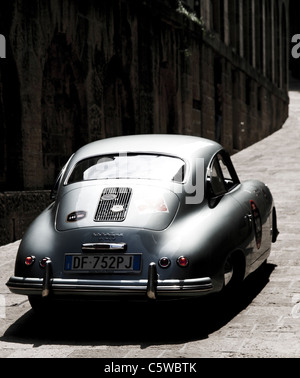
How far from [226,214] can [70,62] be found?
6807mm

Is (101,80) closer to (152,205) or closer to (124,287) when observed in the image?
(152,205)

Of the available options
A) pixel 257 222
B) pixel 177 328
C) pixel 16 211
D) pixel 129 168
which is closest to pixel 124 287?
pixel 177 328

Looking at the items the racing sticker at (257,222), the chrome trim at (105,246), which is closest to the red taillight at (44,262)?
the chrome trim at (105,246)

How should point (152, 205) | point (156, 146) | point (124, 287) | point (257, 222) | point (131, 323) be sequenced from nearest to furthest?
point (124, 287) < point (152, 205) < point (131, 323) < point (156, 146) < point (257, 222)

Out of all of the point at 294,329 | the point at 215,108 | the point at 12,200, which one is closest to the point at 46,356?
the point at 294,329

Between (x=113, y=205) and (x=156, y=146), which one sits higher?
(x=156, y=146)

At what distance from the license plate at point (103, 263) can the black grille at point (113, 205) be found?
1.00 feet

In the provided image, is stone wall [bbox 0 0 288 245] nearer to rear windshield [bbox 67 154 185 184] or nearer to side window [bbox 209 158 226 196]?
rear windshield [bbox 67 154 185 184]

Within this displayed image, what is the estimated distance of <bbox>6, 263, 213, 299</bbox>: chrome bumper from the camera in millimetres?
5105

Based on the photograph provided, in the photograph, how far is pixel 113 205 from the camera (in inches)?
218

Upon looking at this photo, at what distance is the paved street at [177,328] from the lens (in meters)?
4.86

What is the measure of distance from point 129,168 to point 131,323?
1.21 meters

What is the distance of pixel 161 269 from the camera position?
517 centimetres

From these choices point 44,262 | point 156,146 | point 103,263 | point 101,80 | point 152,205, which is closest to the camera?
point 103,263
